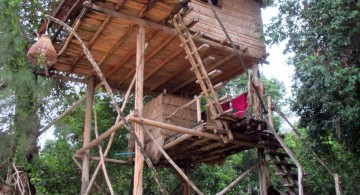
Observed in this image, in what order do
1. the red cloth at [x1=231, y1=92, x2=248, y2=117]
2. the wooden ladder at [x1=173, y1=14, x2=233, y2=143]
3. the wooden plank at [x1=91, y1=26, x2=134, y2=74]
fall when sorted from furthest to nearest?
the red cloth at [x1=231, y1=92, x2=248, y2=117], the wooden plank at [x1=91, y1=26, x2=134, y2=74], the wooden ladder at [x1=173, y1=14, x2=233, y2=143]

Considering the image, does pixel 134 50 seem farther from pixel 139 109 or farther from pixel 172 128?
pixel 172 128

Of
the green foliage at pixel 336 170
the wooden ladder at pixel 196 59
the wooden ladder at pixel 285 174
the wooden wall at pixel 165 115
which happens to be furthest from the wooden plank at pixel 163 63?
the green foliage at pixel 336 170

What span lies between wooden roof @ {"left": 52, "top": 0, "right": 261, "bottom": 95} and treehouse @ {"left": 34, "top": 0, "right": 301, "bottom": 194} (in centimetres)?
2

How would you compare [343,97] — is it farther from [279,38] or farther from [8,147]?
[8,147]

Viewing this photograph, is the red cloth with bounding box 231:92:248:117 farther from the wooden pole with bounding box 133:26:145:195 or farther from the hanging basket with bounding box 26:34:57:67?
the hanging basket with bounding box 26:34:57:67

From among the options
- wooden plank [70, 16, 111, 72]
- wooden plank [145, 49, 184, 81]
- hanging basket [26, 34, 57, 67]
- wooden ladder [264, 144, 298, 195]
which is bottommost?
wooden ladder [264, 144, 298, 195]

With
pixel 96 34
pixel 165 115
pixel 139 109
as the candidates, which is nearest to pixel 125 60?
pixel 96 34

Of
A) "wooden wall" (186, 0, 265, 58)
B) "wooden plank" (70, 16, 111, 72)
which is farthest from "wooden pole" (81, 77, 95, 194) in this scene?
"wooden wall" (186, 0, 265, 58)

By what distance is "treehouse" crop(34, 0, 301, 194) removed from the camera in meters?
6.47

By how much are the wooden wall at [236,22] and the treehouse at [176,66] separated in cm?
2

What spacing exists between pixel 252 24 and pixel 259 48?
70cm

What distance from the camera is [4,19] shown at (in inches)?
272

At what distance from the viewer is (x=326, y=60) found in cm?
758

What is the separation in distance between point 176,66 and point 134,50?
125 centimetres
